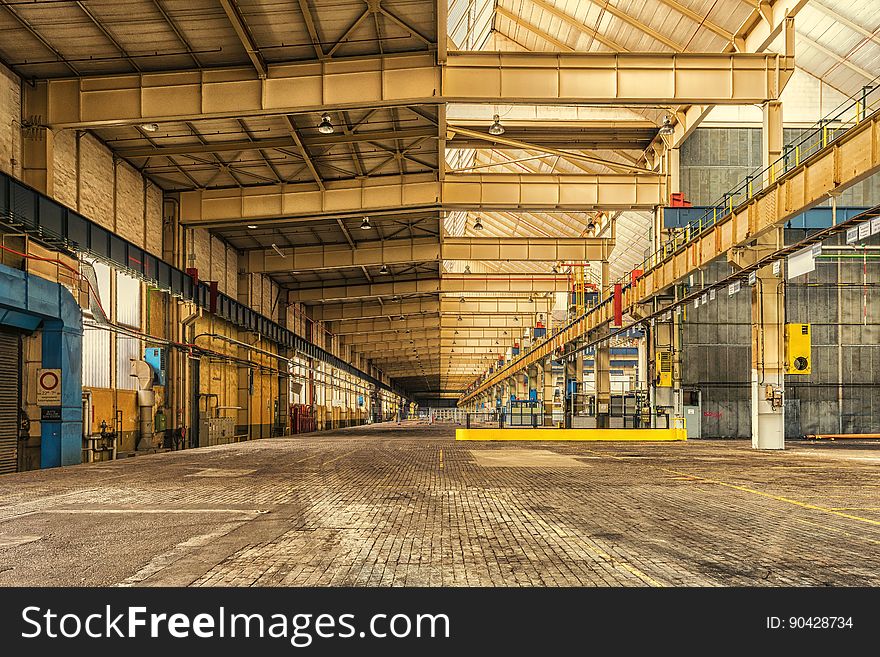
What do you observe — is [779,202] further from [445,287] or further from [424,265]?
[445,287]

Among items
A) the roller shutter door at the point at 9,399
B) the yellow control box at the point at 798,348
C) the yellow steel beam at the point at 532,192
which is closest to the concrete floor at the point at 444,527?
the roller shutter door at the point at 9,399

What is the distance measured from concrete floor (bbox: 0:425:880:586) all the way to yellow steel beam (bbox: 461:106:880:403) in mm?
6243

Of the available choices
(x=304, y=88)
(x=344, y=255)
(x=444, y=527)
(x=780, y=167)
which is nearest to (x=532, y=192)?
(x=780, y=167)

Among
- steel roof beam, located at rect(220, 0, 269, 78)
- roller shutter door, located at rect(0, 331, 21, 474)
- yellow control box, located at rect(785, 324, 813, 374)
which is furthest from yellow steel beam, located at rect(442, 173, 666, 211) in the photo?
roller shutter door, located at rect(0, 331, 21, 474)

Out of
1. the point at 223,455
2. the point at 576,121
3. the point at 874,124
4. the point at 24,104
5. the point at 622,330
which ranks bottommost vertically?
the point at 223,455

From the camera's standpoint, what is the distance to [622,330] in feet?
117

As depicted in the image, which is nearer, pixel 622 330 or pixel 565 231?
pixel 622 330

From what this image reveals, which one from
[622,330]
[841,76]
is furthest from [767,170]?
[622,330]

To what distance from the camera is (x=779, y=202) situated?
804 inches

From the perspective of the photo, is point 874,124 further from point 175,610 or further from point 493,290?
point 493,290

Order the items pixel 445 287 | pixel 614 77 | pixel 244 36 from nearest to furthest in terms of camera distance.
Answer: pixel 244 36 → pixel 614 77 → pixel 445 287

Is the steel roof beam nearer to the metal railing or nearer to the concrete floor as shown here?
the concrete floor

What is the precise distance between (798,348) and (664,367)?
12.0m

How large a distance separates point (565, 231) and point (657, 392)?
12065mm
